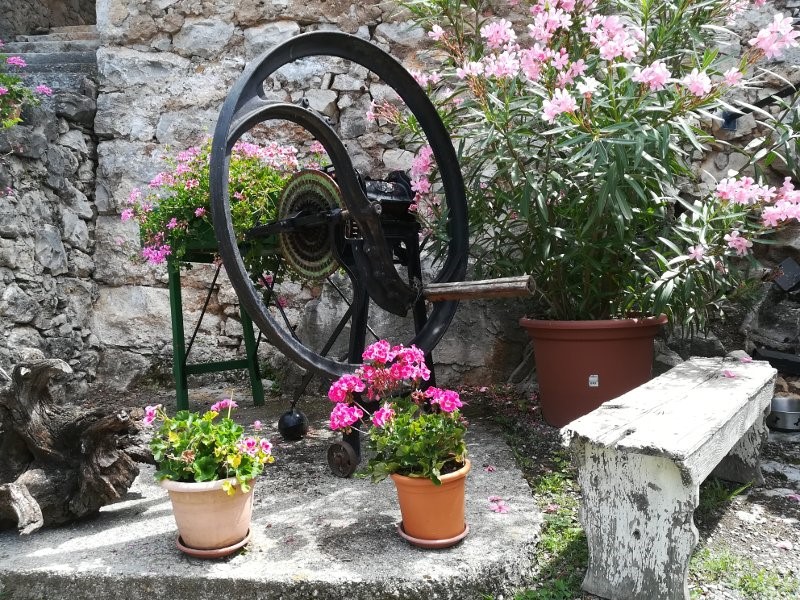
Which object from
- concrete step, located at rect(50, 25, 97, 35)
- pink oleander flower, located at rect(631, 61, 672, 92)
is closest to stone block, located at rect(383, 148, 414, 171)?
pink oleander flower, located at rect(631, 61, 672, 92)

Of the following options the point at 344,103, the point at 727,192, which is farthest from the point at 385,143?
the point at 727,192

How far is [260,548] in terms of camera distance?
182cm

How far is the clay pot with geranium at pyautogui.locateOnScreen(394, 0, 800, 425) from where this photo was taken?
2.34m

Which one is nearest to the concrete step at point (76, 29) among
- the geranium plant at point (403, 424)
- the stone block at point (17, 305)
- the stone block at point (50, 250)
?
the stone block at point (50, 250)

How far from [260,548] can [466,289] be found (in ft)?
3.36

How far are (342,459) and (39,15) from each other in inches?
172

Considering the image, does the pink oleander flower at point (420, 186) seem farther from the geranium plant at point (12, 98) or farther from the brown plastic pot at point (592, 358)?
the geranium plant at point (12, 98)

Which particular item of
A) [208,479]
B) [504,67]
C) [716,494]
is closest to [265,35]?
[504,67]

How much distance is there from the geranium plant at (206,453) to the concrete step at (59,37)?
369cm

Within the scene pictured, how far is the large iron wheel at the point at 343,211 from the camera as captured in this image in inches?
75.0

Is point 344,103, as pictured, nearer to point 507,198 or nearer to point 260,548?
point 507,198

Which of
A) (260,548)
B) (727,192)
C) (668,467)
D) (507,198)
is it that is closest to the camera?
(668,467)

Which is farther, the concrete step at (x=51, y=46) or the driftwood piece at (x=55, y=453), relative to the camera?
the concrete step at (x=51, y=46)

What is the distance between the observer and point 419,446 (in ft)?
5.73
